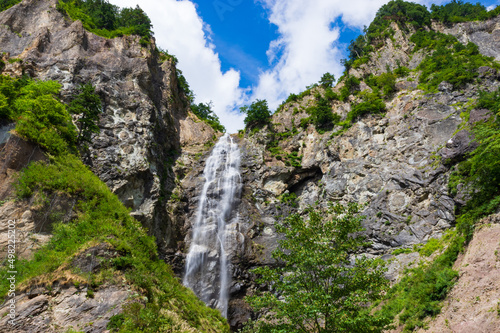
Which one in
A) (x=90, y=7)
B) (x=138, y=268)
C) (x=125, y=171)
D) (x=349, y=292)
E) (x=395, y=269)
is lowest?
(x=395, y=269)

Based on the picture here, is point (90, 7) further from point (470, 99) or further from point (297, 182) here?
point (470, 99)

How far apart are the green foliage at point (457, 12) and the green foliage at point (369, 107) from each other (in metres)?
26.7

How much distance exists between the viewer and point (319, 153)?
104 feet

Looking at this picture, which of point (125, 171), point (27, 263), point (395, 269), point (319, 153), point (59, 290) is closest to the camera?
point (59, 290)

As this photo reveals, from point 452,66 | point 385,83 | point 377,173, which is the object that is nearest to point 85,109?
point 377,173

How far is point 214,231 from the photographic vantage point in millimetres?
25391

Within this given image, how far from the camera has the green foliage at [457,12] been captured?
44.3 meters

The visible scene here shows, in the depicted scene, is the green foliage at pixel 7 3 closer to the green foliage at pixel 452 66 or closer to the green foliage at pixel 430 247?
the green foliage at pixel 452 66

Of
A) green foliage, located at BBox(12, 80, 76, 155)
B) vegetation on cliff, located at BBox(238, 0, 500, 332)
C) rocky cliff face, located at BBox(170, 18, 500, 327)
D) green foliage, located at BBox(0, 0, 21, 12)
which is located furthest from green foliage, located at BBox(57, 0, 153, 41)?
vegetation on cliff, located at BBox(238, 0, 500, 332)

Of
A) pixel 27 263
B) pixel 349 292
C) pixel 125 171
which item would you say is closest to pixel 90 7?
pixel 125 171

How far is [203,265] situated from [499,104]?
79.5ft

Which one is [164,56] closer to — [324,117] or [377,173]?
[324,117]

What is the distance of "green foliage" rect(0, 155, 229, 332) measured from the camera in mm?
9984

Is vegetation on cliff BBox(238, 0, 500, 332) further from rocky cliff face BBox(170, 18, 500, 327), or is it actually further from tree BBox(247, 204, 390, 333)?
tree BBox(247, 204, 390, 333)
